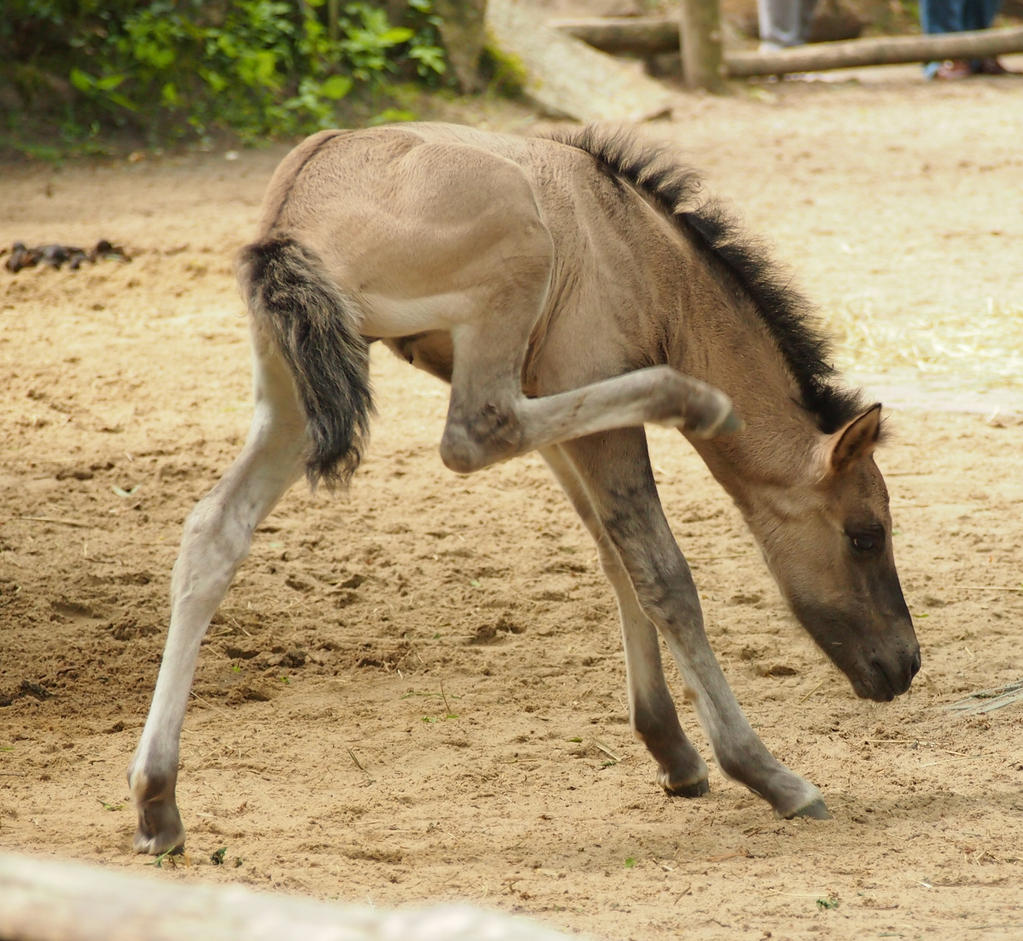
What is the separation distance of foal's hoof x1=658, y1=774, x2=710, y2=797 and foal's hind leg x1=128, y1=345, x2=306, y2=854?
1451 millimetres

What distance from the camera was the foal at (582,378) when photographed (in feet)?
11.3

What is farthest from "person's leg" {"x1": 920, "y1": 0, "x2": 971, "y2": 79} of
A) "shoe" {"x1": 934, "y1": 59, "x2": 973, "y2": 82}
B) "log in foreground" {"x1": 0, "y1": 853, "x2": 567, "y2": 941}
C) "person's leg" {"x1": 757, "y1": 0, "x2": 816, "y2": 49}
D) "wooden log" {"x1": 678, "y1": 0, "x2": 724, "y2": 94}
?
"log in foreground" {"x1": 0, "y1": 853, "x2": 567, "y2": 941}

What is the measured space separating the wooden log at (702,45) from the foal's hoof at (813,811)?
11.7 meters

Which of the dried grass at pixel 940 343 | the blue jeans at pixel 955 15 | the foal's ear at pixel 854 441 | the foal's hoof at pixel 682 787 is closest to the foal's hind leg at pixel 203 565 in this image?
the foal's hoof at pixel 682 787

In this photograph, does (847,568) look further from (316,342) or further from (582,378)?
(316,342)

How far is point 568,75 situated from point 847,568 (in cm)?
1011

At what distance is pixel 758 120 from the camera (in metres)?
13.3

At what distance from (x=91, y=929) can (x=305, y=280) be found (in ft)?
7.31

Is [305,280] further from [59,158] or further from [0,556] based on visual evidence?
[59,158]

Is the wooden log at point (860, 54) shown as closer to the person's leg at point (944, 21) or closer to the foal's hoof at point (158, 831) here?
the person's leg at point (944, 21)

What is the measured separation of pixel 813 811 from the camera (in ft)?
11.9

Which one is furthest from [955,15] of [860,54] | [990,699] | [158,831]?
[158,831]

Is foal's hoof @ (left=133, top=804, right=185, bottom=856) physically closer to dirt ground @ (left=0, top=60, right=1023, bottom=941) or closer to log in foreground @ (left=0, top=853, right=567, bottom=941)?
dirt ground @ (left=0, top=60, right=1023, bottom=941)

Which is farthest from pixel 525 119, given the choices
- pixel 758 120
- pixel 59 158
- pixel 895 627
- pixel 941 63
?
pixel 895 627
